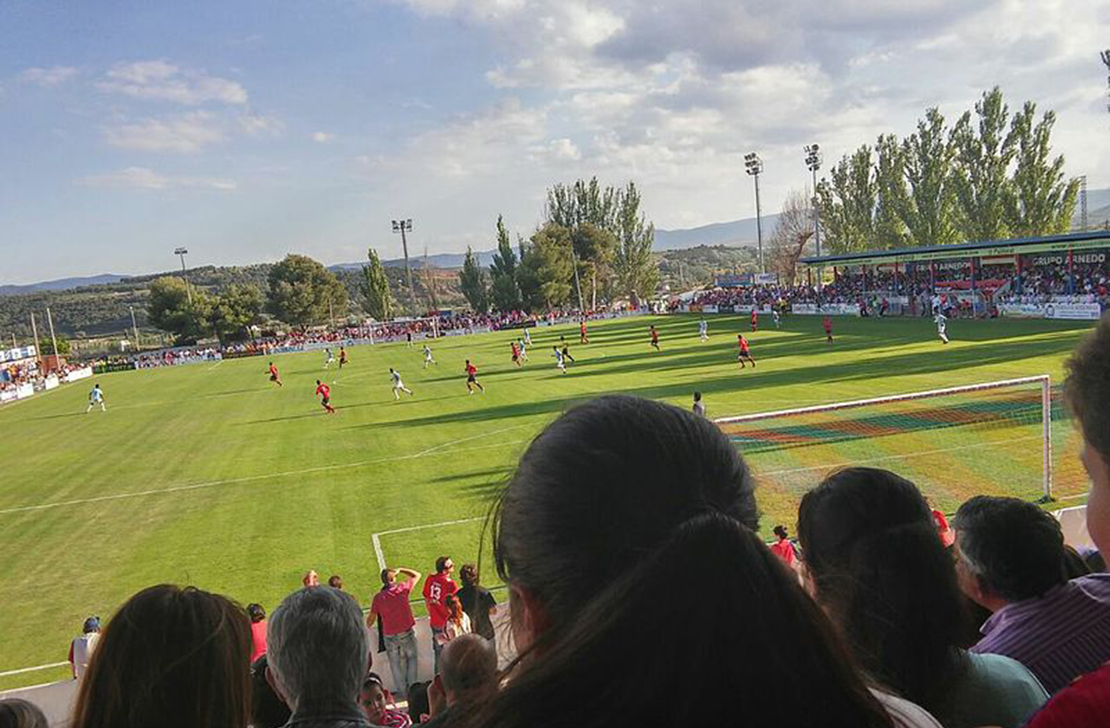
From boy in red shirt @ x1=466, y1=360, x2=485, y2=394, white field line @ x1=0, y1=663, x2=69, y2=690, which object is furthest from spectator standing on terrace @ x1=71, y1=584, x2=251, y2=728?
boy in red shirt @ x1=466, y1=360, x2=485, y2=394

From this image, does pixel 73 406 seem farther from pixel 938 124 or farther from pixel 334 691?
pixel 938 124

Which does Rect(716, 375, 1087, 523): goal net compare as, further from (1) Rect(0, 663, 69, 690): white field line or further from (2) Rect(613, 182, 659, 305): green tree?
(2) Rect(613, 182, 659, 305): green tree

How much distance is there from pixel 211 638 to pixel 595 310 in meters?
97.2

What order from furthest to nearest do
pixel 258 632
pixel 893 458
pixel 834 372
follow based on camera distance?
pixel 834 372 → pixel 893 458 → pixel 258 632

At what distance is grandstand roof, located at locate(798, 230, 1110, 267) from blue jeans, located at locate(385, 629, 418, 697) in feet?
135

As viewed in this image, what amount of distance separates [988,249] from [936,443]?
36599 millimetres

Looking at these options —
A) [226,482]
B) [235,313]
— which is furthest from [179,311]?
[226,482]

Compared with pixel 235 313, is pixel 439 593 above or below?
below

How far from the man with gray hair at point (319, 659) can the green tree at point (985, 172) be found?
6534 centimetres

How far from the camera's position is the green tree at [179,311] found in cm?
8500

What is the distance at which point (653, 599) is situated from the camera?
3.87ft

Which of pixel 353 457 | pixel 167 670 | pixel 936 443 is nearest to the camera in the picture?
pixel 167 670

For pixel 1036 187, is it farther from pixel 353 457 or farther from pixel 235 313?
pixel 235 313

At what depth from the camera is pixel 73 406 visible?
40.3 meters
